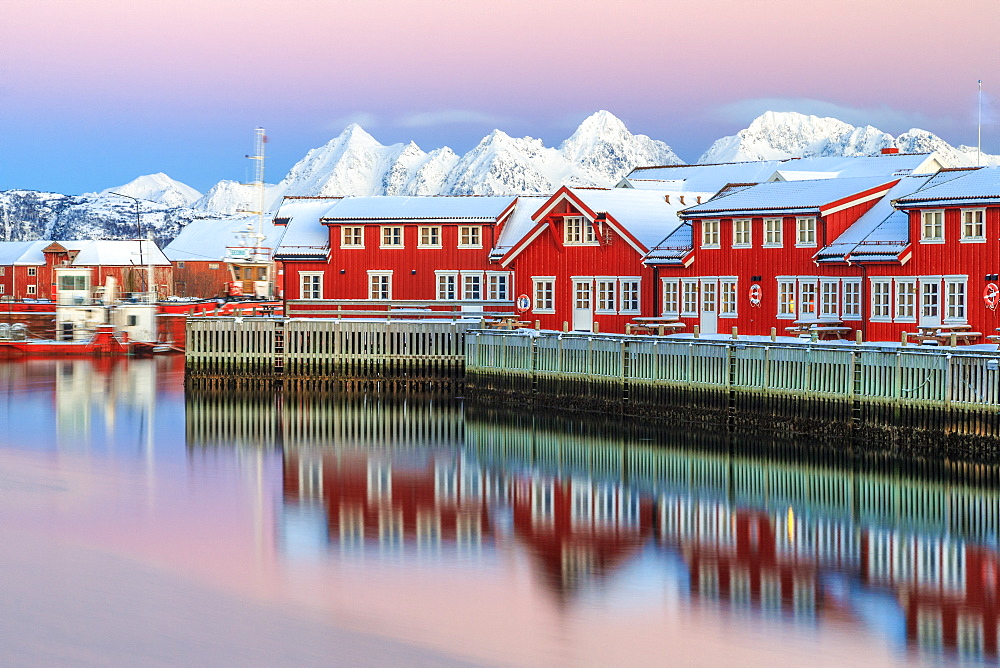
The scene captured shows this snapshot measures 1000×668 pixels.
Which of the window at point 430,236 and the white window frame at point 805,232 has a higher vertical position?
the window at point 430,236

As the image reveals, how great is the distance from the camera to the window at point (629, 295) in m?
50.9

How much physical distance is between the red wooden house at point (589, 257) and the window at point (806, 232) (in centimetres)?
712

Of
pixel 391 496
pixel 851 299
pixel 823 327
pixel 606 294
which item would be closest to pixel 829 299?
pixel 851 299

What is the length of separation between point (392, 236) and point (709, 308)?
18.5m

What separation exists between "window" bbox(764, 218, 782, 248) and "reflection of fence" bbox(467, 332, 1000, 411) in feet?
21.5

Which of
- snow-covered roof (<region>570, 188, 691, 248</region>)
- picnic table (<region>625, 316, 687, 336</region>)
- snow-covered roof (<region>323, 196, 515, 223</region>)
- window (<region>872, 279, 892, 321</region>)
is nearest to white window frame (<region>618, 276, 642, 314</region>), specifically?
snow-covered roof (<region>570, 188, 691, 248</region>)

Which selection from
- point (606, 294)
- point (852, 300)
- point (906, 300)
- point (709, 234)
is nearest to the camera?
point (906, 300)

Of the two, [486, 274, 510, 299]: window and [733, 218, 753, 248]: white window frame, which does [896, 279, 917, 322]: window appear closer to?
[733, 218, 753, 248]: white window frame

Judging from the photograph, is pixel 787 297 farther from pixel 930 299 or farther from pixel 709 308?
pixel 930 299

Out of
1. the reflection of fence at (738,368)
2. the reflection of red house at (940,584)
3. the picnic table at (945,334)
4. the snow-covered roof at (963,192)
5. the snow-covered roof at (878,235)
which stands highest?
the snow-covered roof at (963,192)

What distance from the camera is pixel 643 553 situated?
84.7ft

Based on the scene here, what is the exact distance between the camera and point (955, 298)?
38.5m

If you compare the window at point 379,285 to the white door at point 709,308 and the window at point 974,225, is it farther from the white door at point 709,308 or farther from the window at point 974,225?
the window at point 974,225

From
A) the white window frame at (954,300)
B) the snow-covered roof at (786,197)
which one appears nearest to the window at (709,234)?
the snow-covered roof at (786,197)
